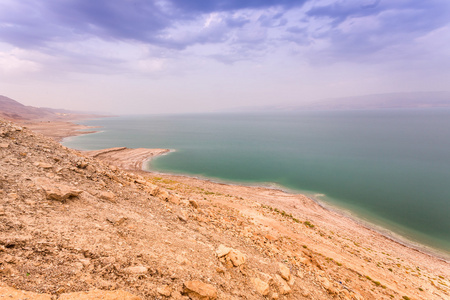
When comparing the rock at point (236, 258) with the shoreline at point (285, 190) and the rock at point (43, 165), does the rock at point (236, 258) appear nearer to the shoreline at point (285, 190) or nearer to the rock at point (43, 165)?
the rock at point (43, 165)

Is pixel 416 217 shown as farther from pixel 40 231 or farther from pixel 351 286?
pixel 40 231

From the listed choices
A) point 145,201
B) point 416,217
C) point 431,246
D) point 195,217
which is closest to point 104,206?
point 145,201

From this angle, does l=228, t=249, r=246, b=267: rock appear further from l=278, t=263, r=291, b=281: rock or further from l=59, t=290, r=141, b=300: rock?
l=59, t=290, r=141, b=300: rock

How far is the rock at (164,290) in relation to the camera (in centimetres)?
677

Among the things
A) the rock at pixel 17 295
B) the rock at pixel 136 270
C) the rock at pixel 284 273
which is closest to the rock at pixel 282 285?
the rock at pixel 284 273

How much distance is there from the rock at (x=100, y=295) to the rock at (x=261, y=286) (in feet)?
18.1

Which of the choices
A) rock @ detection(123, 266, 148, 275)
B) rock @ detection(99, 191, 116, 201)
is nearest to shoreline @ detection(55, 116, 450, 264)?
rock @ detection(99, 191, 116, 201)

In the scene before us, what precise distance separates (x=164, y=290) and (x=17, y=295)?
12.9ft

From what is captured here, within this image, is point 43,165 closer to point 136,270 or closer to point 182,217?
point 182,217

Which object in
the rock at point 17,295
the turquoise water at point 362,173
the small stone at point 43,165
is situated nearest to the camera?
the rock at point 17,295

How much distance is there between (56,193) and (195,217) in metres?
8.39

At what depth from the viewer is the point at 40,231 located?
728 cm

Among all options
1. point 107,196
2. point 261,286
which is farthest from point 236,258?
point 107,196

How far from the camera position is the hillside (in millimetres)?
6328
